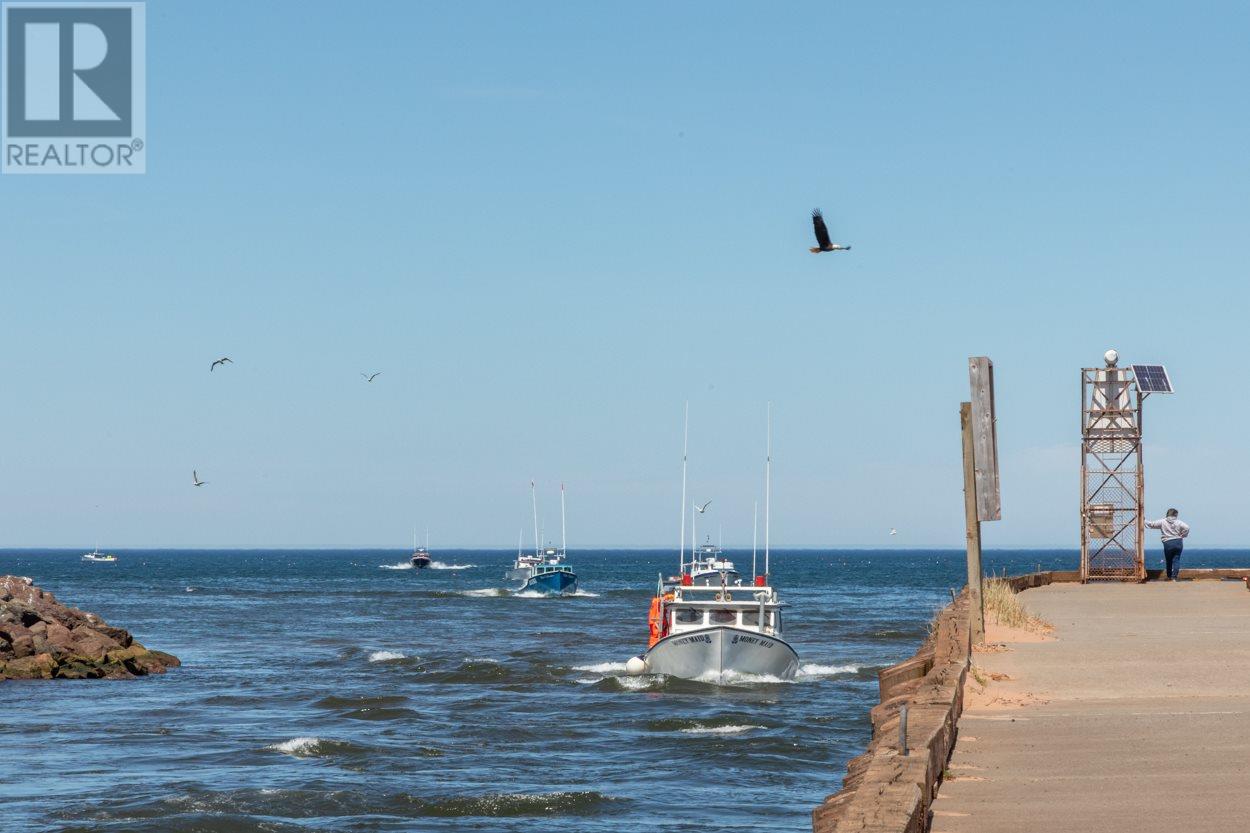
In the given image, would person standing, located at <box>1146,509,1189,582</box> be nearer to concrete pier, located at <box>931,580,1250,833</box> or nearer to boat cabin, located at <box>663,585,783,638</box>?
boat cabin, located at <box>663,585,783,638</box>

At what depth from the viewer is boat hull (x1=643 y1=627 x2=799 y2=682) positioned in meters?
32.2

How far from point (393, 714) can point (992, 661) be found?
15841 mm

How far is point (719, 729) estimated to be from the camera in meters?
26.3

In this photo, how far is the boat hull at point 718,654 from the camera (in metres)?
32.2

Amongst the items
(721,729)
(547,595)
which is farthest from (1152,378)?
(547,595)

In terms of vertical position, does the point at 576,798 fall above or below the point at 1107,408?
below

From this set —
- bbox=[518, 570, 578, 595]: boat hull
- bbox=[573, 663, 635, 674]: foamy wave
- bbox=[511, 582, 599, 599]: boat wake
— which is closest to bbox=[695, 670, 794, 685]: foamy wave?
bbox=[573, 663, 635, 674]: foamy wave

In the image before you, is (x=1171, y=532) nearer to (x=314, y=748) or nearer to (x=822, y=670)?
(x=822, y=670)

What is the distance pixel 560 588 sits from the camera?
96000 millimetres

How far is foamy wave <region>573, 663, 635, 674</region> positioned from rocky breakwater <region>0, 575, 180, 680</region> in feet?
36.5

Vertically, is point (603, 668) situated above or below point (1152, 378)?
below

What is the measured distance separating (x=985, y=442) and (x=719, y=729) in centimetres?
989

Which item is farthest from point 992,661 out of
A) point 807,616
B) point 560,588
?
point 560,588

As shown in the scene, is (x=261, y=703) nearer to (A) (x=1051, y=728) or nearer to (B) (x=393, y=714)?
(B) (x=393, y=714)
